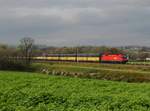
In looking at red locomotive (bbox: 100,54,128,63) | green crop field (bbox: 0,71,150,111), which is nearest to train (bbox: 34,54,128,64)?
red locomotive (bbox: 100,54,128,63)

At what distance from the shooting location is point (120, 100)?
628 inches

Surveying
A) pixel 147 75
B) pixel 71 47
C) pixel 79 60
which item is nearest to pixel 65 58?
pixel 79 60

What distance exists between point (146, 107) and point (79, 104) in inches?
125

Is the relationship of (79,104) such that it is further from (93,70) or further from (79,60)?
(79,60)

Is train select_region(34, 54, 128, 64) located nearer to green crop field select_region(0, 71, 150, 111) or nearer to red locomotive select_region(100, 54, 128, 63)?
red locomotive select_region(100, 54, 128, 63)

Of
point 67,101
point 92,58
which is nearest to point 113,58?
point 92,58

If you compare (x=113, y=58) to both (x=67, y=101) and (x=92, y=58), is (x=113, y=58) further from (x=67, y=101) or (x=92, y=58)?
(x=67, y=101)

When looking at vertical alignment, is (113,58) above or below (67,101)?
above

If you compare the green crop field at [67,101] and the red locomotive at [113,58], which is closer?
the green crop field at [67,101]

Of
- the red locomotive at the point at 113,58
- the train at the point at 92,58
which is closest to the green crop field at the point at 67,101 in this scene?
the red locomotive at the point at 113,58

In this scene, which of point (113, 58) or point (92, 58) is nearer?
point (113, 58)

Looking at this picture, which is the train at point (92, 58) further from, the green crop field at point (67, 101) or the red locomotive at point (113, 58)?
the green crop field at point (67, 101)

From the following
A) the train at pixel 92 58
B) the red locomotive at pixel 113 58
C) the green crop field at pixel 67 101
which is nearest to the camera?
the green crop field at pixel 67 101

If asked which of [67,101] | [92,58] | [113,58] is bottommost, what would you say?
[67,101]
